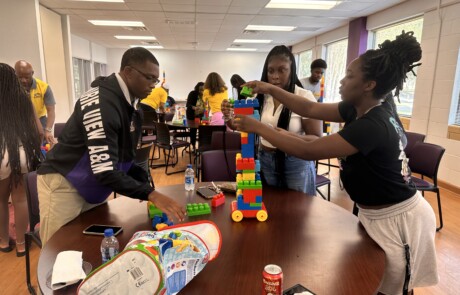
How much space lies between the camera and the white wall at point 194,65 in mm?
12688

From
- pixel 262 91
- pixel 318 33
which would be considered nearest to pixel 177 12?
pixel 318 33

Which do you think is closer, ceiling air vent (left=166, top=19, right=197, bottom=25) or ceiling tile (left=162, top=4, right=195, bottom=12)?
ceiling tile (left=162, top=4, right=195, bottom=12)

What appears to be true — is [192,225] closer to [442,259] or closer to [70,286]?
[70,286]

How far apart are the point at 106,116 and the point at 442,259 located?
280 centimetres

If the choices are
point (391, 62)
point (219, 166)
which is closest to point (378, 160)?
point (391, 62)

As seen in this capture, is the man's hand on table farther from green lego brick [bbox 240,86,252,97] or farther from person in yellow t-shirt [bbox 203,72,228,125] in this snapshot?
person in yellow t-shirt [bbox 203,72,228,125]

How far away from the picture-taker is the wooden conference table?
95 cm

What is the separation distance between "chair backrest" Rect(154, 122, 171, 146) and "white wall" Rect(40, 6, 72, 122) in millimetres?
2547

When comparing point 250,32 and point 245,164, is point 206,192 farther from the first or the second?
point 250,32

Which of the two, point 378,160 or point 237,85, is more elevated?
point 237,85

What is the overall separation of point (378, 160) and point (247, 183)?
0.55 m

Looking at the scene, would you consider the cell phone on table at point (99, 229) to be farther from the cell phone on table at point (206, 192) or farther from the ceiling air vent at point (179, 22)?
the ceiling air vent at point (179, 22)

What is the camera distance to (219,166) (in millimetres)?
2420

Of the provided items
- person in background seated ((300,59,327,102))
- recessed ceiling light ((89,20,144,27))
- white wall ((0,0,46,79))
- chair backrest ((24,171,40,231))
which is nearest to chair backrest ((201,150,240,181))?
chair backrest ((24,171,40,231))
